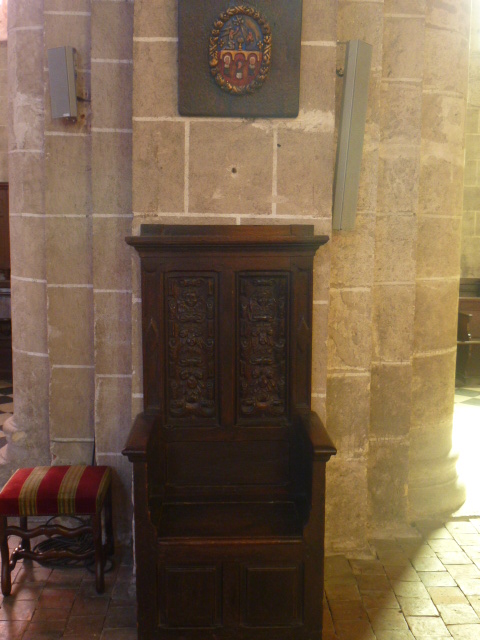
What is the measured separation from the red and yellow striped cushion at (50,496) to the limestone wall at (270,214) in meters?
0.31

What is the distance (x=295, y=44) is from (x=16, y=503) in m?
2.33

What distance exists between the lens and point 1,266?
27.0ft

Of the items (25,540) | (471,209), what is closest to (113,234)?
(25,540)

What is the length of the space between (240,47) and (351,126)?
65cm

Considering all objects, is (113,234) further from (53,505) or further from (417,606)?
(417,606)

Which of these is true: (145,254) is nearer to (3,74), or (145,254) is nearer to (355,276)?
(355,276)

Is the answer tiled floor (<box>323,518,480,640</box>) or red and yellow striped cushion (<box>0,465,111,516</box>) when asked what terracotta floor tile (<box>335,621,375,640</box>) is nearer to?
tiled floor (<box>323,518,480,640</box>)

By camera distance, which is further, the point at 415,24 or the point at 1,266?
the point at 1,266

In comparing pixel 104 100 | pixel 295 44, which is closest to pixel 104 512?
pixel 104 100

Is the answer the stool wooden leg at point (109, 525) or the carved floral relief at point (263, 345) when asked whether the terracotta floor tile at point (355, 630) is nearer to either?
the carved floral relief at point (263, 345)

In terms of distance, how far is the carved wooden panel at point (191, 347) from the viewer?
9.90ft

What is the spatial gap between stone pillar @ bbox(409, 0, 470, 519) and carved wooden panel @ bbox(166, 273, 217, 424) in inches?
56.6

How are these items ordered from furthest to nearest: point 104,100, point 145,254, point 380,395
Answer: point 380,395 → point 104,100 → point 145,254

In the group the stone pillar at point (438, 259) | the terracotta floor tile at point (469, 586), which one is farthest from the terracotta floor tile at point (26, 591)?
the stone pillar at point (438, 259)
